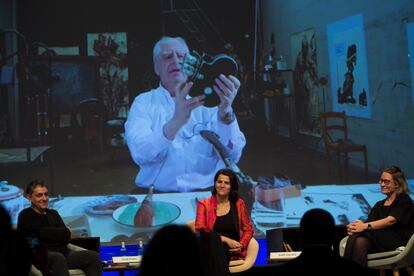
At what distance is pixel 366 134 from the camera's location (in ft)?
15.3

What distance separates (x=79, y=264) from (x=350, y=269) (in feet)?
6.33

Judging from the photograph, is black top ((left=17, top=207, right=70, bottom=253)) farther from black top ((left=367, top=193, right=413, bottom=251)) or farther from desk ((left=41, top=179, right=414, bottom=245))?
black top ((left=367, top=193, right=413, bottom=251))

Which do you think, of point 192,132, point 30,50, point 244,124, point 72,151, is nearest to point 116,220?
point 72,151

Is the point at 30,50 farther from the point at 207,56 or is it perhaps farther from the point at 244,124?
the point at 244,124

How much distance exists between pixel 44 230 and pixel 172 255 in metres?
1.99

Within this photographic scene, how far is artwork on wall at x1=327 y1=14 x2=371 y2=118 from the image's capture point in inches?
184

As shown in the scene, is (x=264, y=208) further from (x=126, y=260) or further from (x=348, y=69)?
(x=126, y=260)

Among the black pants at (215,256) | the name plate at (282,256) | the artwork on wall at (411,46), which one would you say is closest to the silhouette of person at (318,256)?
the black pants at (215,256)

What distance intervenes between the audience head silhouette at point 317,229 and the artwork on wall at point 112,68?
2.97m

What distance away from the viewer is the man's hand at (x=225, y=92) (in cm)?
455

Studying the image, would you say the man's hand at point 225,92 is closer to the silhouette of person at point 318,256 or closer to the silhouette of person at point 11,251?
the silhouette of person at point 318,256

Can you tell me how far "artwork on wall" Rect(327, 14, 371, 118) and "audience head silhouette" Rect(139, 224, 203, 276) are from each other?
11.9 ft

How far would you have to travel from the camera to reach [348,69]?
15.5 ft

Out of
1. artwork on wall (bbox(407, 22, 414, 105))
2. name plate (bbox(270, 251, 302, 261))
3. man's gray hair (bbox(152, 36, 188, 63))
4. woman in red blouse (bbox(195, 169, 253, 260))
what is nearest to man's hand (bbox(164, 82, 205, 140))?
man's gray hair (bbox(152, 36, 188, 63))
